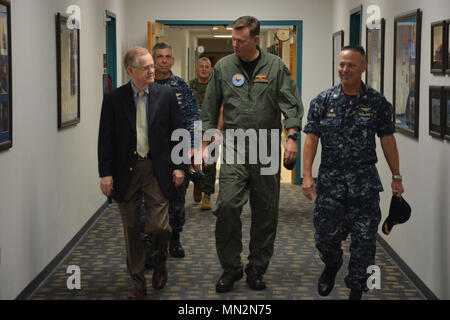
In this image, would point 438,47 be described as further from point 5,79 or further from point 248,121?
point 5,79

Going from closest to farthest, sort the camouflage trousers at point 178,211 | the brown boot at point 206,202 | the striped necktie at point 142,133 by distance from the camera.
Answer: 1. the striped necktie at point 142,133
2. the camouflage trousers at point 178,211
3. the brown boot at point 206,202

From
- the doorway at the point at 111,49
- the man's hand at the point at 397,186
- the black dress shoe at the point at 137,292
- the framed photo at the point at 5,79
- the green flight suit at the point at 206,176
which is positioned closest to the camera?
the framed photo at the point at 5,79

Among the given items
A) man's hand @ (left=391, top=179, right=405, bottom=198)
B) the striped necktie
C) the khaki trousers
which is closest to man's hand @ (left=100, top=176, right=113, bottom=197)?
the khaki trousers

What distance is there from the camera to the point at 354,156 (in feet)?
12.3

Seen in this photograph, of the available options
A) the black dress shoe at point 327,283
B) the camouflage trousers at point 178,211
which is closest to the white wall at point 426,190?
the black dress shoe at point 327,283

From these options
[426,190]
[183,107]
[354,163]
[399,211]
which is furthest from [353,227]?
[183,107]

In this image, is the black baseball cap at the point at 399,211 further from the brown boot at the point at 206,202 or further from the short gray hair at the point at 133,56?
the brown boot at the point at 206,202

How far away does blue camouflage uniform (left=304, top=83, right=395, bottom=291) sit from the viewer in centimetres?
376

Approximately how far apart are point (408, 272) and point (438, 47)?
166 cm

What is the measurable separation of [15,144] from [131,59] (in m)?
0.88

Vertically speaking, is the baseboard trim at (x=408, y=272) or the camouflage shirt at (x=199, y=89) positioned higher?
the camouflage shirt at (x=199, y=89)

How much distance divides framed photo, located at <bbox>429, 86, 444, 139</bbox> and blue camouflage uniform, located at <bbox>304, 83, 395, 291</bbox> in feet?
1.26

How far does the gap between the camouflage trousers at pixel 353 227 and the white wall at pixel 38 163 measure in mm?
1847

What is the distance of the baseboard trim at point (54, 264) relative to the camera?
13.8 feet
